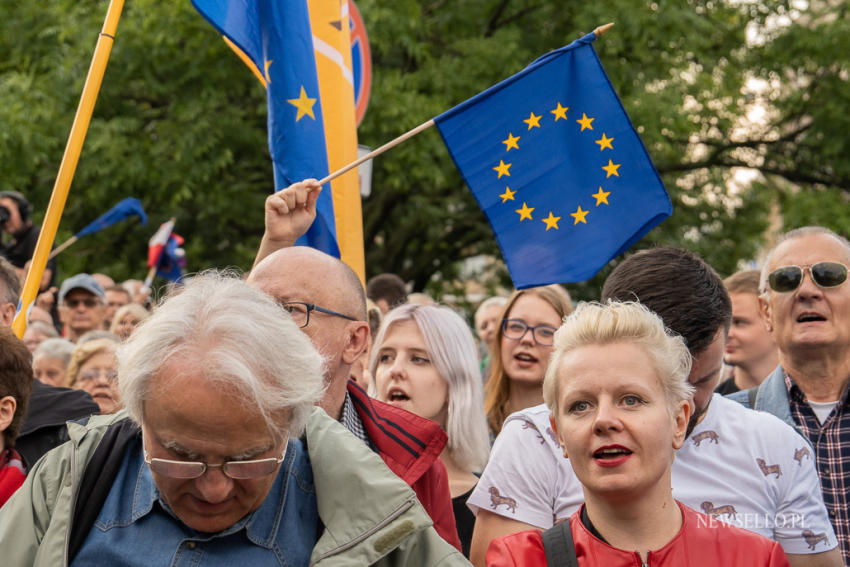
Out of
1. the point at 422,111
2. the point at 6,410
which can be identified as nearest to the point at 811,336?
the point at 6,410

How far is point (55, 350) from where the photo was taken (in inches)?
263

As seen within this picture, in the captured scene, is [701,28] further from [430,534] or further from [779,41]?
[430,534]

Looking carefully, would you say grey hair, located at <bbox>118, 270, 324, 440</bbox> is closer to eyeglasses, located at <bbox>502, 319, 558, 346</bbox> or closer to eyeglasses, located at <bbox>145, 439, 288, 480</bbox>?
eyeglasses, located at <bbox>145, 439, 288, 480</bbox>

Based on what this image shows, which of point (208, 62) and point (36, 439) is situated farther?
point (208, 62)

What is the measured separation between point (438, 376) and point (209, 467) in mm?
2704

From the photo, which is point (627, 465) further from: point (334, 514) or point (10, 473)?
point (10, 473)

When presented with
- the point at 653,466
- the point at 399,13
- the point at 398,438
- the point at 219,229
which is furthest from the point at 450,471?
the point at 219,229

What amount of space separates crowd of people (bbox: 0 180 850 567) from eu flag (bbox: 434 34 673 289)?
22.1 inches

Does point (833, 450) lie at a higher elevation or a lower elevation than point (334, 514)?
lower

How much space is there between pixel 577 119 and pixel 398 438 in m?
2.03

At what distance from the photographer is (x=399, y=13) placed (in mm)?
12070

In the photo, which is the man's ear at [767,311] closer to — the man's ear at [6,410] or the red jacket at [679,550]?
the red jacket at [679,550]

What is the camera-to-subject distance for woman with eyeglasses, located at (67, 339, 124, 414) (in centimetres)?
603

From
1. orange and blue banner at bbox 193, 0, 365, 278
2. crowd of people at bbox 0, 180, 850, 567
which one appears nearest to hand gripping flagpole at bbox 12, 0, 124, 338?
crowd of people at bbox 0, 180, 850, 567
